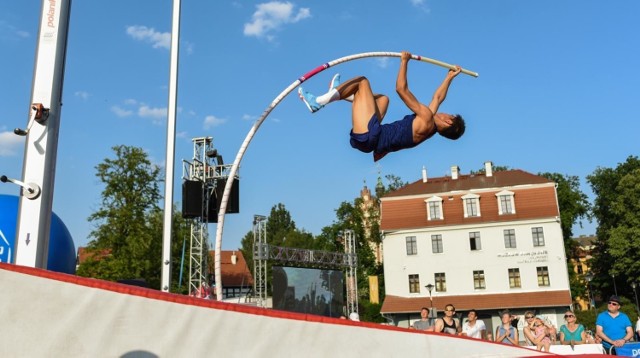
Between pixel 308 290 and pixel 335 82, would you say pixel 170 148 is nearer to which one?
pixel 335 82

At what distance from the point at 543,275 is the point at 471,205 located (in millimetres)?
6819

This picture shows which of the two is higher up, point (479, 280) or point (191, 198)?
point (191, 198)

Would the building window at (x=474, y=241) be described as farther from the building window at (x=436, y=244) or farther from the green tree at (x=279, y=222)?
the green tree at (x=279, y=222)

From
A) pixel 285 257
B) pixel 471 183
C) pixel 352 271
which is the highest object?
pixel 471 183

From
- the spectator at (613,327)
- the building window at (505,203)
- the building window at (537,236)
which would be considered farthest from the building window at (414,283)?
the spectator at (613,327)

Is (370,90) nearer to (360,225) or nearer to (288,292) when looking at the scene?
(288,292)

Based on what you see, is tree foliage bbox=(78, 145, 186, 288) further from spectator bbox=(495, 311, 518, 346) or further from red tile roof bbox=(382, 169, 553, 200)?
spectator bbox=(495, 311, 518, 346)

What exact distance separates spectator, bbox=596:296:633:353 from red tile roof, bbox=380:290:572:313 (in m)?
29.4

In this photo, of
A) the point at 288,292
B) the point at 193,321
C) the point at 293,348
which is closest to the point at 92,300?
the point at 193,321

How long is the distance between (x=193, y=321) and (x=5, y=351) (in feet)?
2.49

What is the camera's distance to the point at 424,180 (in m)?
45.4

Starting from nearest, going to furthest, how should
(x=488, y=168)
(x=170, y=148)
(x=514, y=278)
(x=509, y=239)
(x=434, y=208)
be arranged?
(x=170, y=148) < (x=514, y=278) < (x=509, y=239) < (x=434, y=208) < (x=488, y=168)

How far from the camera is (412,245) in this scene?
40.3m

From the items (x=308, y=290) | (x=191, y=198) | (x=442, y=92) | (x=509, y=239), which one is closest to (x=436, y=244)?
(x=509, y=239)
